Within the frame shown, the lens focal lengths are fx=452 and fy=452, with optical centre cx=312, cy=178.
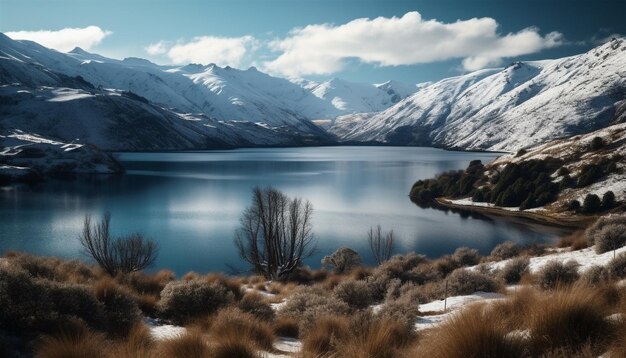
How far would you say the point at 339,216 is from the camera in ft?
213

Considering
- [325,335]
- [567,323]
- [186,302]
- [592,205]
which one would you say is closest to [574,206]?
[592,205]

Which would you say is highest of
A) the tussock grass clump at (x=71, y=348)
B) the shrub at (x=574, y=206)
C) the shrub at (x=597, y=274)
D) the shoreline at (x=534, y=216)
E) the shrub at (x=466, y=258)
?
the tussock grass clump at (x=71, y=348)

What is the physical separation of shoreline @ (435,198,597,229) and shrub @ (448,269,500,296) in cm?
5130

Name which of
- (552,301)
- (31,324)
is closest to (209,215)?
(31,324)

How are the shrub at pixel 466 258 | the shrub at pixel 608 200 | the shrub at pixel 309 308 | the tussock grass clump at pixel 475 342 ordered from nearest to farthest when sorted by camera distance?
the tussock grass clump at pixel 475 342, the shrub at pixel 309 308, the shrub at pixel 466 258, the shrub at pixel 608 200

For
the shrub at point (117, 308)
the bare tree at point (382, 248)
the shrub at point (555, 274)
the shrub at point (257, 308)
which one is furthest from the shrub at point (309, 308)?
the bare tree at point (382, 248)

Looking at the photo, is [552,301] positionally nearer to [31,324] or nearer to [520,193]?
[31,324]

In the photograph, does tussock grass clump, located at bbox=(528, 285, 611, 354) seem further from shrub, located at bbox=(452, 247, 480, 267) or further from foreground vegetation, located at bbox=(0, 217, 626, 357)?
shrub, located at bbox=(452, 247, 480, 267)

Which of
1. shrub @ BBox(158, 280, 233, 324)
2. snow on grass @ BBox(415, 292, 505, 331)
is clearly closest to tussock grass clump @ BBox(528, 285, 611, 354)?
snow on grass @ BBox(415, 292, 505, 331)

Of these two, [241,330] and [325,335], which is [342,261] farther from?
[241,330]

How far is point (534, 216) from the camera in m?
69.1

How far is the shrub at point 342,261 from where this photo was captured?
3694cm

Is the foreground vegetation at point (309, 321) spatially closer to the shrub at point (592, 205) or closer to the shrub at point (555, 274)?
the shrub at point (555, 274)

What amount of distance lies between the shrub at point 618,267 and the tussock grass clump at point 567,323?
406 inches
